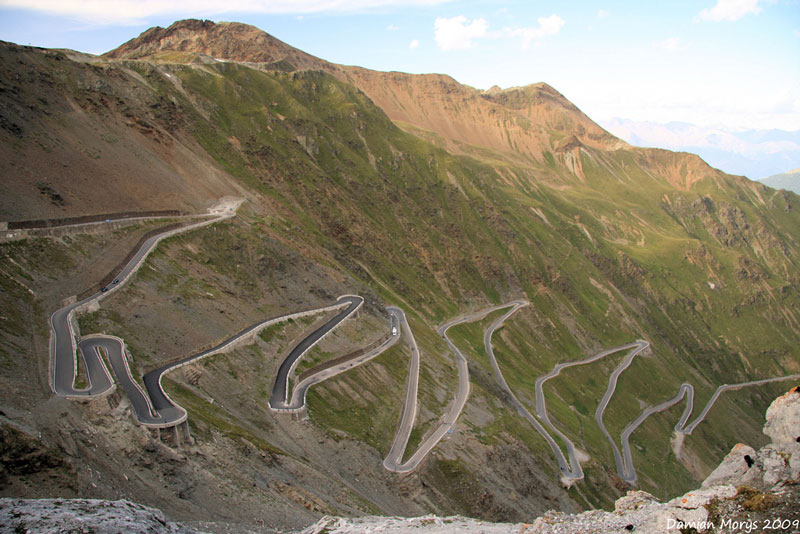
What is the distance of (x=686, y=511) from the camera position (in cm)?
2231

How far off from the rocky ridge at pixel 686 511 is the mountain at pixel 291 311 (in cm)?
462

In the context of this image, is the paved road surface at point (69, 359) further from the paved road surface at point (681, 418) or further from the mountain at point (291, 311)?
the paved road surface at point (681, 418)

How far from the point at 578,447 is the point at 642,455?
3197 cm

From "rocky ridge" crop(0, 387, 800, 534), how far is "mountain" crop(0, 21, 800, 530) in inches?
182

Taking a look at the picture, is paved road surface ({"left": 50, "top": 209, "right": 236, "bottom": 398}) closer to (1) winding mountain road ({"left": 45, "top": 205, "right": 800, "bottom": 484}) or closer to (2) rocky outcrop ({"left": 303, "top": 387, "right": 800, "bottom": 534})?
(1) winding mountain road ({"left": 45, "top": 205, "right": 800, "bottom": 484})

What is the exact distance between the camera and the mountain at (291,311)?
37.4m

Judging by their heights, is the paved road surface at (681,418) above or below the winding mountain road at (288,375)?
below

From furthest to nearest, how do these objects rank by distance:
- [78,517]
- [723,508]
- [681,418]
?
[681,418]
[78,517]
[723,508]

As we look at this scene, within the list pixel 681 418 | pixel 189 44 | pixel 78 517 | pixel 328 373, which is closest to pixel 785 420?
pixel 78 517

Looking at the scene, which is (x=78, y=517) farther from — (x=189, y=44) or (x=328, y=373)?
(x=189, y=44)

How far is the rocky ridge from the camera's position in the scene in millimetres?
20516

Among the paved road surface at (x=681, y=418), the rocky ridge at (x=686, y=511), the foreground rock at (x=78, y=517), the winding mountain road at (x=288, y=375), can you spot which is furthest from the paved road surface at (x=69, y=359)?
the paved road surface at (x=681, y=418)

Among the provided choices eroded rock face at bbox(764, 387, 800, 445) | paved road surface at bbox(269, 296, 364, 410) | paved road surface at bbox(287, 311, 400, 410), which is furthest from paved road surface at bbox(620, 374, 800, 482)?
eroded rock face at bbox(764, 387, 800, 445)

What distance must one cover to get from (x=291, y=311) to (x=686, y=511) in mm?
61861
